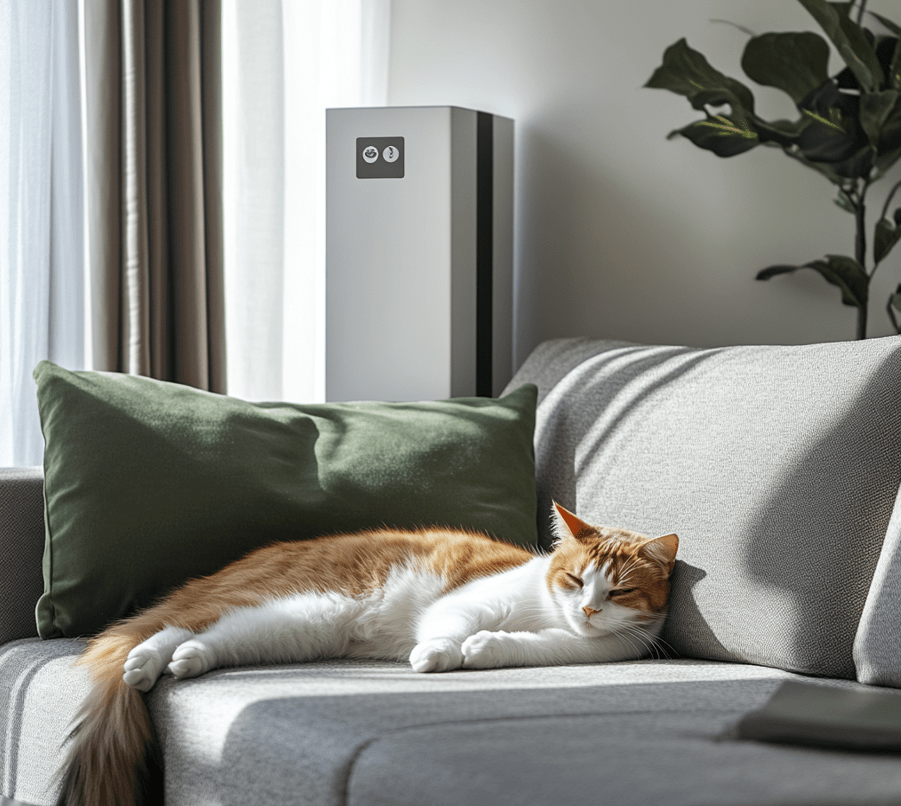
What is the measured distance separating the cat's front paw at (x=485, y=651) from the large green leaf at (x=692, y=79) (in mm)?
1103

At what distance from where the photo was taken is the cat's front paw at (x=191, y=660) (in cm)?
138

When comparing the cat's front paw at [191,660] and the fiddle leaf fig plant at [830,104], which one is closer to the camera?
the cat's front paw at [191,660]

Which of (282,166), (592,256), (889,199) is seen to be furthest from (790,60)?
(282,166)

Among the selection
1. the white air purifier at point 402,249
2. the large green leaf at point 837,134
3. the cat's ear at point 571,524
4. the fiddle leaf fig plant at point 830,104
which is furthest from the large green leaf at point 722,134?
the cat's ear at point 571,524

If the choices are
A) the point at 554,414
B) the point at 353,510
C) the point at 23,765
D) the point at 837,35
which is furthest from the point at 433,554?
the point at 837,35

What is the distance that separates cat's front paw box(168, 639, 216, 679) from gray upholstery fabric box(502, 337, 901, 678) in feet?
2.27

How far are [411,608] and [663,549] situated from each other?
0.39m

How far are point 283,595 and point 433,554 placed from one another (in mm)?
254

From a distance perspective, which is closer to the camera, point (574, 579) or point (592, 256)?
point (574, 579)

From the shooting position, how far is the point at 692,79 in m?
2.02

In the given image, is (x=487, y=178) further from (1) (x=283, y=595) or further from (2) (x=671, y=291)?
(1) (x=283, y=595)

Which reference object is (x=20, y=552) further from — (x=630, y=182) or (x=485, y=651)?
(x=630, y=182)

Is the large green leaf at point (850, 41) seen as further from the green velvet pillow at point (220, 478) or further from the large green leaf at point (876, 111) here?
the green velvet pillow at point (220, 478)

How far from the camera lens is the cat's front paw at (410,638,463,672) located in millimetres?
1444
